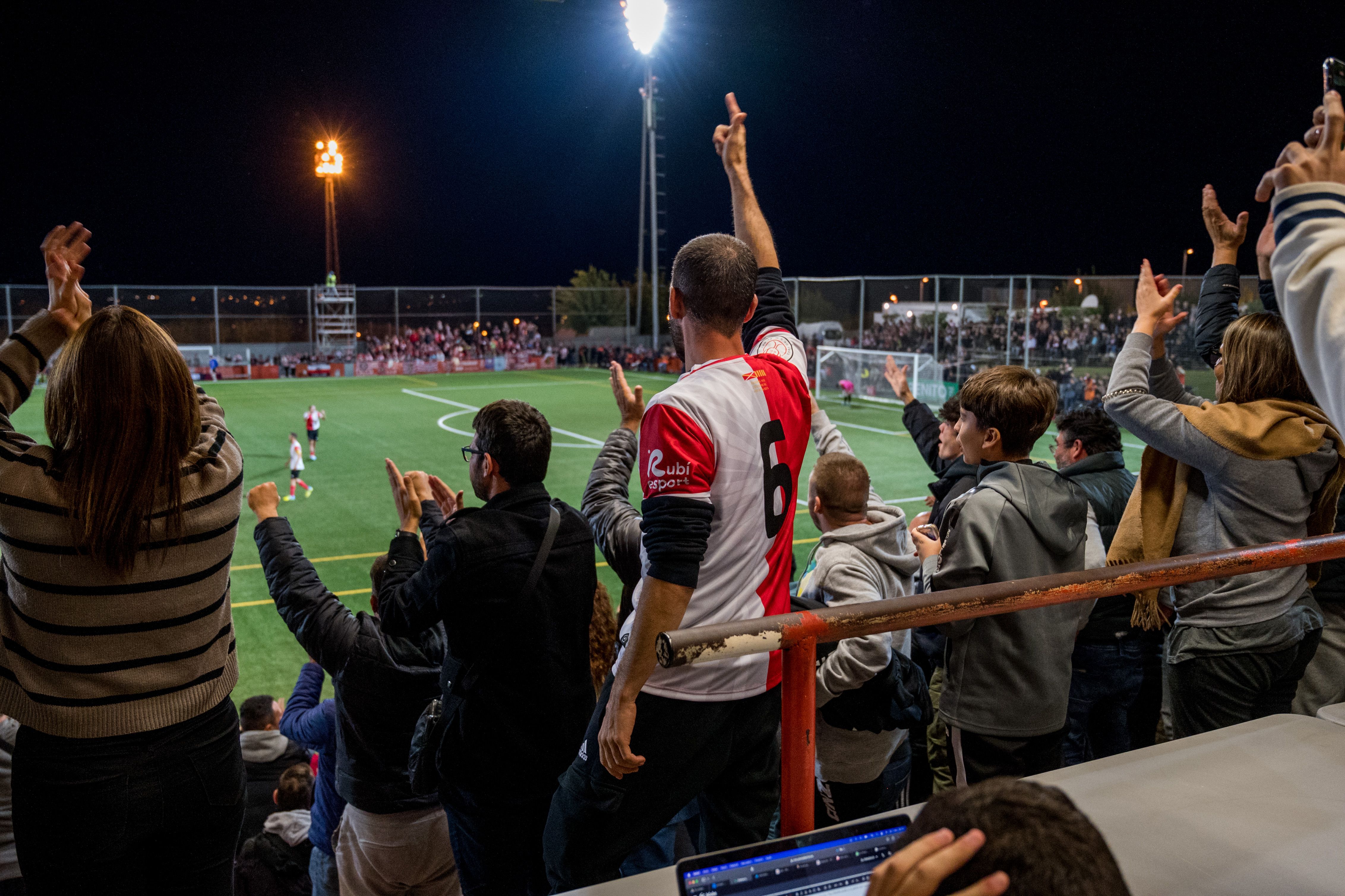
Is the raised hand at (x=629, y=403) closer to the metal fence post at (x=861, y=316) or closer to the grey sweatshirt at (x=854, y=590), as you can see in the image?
the grey sweatshirt at (x=854, y=590)

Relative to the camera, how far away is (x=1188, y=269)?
64938 mm

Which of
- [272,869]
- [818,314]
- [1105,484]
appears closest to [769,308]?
[1105,484]

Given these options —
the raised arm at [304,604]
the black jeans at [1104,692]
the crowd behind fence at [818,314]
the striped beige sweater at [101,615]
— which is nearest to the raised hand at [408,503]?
the raised arm at [304,604]

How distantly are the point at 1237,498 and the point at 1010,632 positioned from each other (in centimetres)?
99

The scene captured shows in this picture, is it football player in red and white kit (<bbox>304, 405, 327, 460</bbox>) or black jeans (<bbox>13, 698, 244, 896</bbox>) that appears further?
football player in red and white kit (<bbox>304, 405, 327, 460</bbox>)

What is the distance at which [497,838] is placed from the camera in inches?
117

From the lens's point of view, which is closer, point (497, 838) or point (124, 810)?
point (124, 810)

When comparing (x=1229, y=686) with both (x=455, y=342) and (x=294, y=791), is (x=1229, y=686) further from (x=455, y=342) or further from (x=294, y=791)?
(x=455, y=342)

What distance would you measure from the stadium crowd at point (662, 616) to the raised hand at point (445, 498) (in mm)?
17

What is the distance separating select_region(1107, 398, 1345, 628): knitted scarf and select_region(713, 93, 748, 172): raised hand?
1725mm

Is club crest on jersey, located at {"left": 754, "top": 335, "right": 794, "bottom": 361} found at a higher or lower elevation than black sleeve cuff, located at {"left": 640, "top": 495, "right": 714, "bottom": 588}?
higher

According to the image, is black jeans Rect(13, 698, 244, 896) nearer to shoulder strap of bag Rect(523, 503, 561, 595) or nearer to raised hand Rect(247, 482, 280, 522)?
shoulder strap of bag Rect(523, 503, 561, 595)

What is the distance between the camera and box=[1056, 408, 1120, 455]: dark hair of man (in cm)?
509

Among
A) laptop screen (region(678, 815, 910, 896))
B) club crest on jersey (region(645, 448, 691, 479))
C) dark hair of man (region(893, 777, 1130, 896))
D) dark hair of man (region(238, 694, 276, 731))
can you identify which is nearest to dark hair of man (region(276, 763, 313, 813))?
dark hair of man (region(238, 694, 276, 731))
